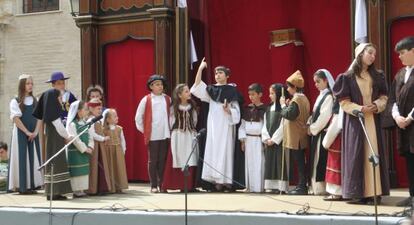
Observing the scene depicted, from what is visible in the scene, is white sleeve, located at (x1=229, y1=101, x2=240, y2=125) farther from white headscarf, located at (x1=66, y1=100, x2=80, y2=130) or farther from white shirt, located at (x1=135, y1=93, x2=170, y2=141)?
white headscarf, located at (x1=66, y1=100, x2=80, y2=130)

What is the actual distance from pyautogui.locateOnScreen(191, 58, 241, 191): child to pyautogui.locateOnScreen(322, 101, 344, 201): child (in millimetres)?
1637

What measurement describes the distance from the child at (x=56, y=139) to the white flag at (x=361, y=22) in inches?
154

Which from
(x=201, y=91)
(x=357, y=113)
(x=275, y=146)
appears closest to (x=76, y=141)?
(x=201, y=91)

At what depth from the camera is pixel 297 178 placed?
28.1 feet

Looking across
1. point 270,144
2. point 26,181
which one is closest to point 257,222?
point 270,144

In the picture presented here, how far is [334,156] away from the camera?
23.2 ft

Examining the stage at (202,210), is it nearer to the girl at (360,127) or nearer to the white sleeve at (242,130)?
the girl at (360,127)

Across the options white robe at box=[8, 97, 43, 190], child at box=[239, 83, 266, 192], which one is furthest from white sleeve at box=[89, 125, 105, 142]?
child at box=[239, 83, 266, 192]

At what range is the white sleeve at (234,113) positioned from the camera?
27.7 feet

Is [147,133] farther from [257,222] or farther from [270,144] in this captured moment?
[257,222]

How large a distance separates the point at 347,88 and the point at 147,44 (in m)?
4.50

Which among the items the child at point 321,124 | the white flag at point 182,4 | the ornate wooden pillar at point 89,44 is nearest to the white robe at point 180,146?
the child at point 321,124

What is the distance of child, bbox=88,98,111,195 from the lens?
8.29 m

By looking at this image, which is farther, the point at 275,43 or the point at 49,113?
the point at 275,43
